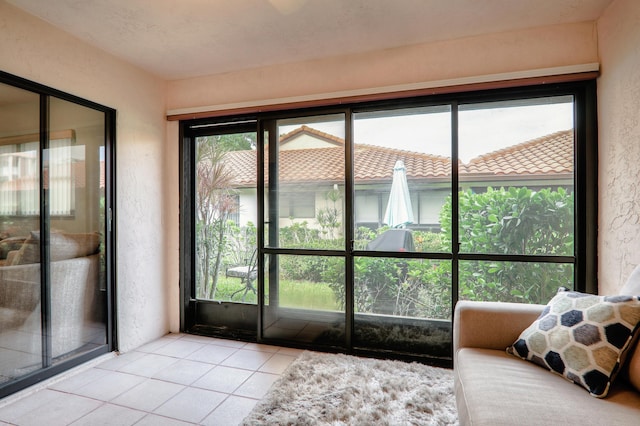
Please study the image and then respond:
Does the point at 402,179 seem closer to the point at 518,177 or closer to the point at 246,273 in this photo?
the point at 518,177

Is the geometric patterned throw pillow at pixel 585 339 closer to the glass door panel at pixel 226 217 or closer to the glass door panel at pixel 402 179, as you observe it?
the glass door panel at pixel 402 179

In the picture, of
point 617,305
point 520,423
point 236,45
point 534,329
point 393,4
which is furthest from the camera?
point 236,45

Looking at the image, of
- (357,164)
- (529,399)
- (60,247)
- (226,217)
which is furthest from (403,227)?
(60,247)

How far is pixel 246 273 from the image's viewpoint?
3.18m

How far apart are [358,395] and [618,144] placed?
2.20 meters

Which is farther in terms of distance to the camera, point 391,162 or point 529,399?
point 391,162

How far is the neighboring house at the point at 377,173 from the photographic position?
7.79 feet

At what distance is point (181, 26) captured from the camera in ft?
7.47

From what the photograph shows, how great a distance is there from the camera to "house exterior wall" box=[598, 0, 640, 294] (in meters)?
1.85

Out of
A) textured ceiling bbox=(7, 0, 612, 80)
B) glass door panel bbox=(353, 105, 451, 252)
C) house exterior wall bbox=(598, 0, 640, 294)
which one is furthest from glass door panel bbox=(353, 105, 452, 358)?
house exterior wall bbox=(598, 0, 640, 294)

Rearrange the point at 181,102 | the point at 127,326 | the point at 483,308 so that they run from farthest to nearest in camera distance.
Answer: the point at 181,102
the point at 127,326
the point at 483,308

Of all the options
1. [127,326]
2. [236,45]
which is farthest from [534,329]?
[127,326]

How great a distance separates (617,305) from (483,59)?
183cm

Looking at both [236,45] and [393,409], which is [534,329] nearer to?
[393,409]
